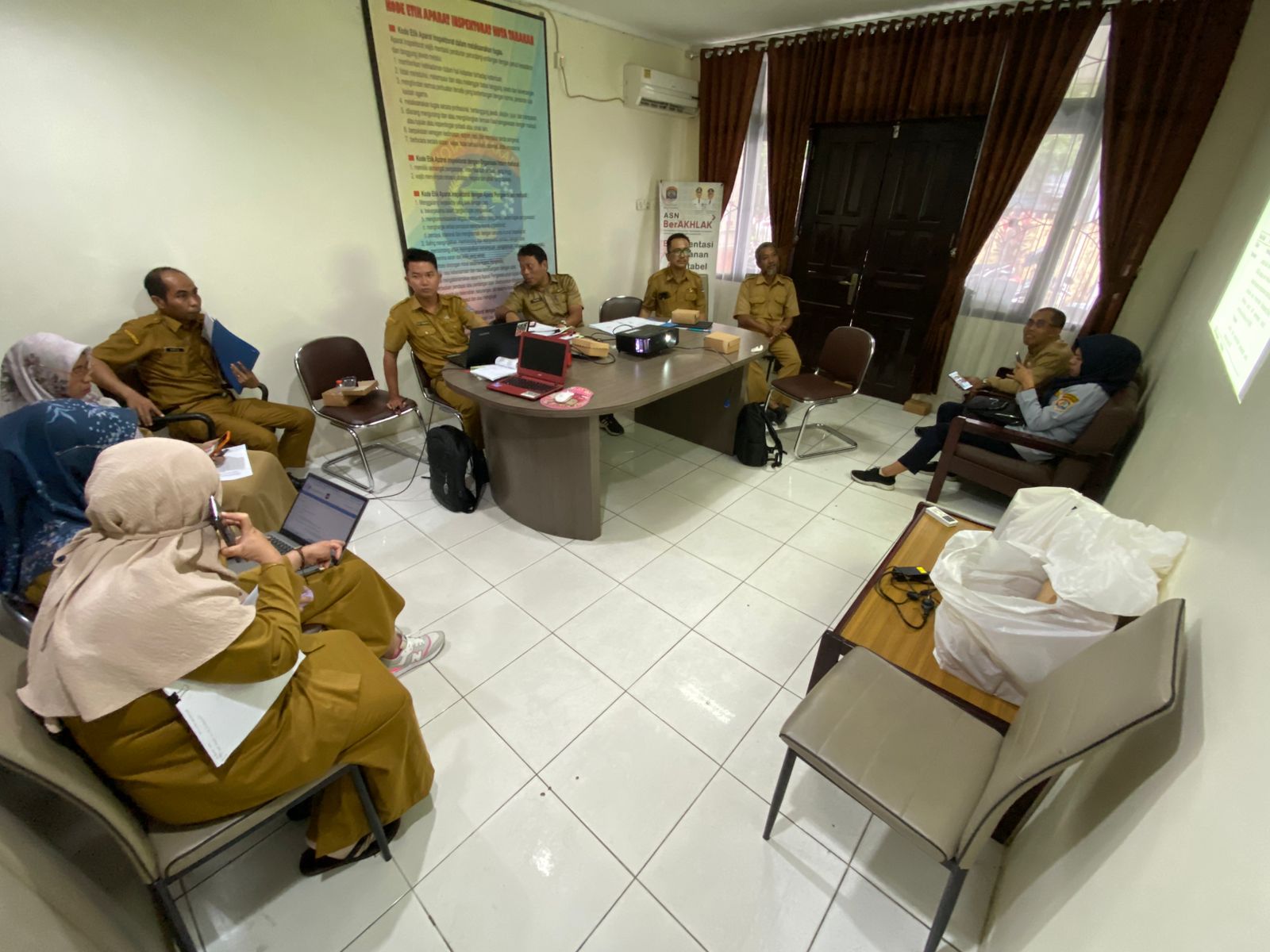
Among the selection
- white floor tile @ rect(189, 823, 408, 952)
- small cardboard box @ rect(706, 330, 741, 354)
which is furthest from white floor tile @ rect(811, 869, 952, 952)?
small cardboard box @ rect(706, 330, 741, 354)

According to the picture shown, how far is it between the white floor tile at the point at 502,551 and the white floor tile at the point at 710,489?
2.92ft

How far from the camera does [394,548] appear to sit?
99.1 inches

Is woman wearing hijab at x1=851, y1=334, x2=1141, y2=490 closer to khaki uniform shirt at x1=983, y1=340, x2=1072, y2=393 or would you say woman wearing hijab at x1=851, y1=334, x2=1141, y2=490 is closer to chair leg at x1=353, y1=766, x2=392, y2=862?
khaki uniform shirt at x1=983, y1=340, x2=1072, y2=393

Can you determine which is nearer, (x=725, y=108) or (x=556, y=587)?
(x=556, y=587)

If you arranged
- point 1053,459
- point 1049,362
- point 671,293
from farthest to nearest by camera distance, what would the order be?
point 671,293 < point 1049,362 < point 1053,459

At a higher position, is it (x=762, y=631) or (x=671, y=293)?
(x=671, y=293)

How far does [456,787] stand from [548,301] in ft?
9.92

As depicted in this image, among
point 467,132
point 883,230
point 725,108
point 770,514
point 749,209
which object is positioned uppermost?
point 725,108

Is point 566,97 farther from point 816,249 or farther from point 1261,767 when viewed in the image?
point 1261,767

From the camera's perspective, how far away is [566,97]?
371cm

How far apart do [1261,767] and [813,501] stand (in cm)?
237

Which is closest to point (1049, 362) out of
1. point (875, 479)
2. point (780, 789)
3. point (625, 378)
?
point (875, 479)

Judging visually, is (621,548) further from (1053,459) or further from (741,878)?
(1053,459)

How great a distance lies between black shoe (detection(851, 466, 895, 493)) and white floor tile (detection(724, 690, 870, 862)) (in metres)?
1.85
